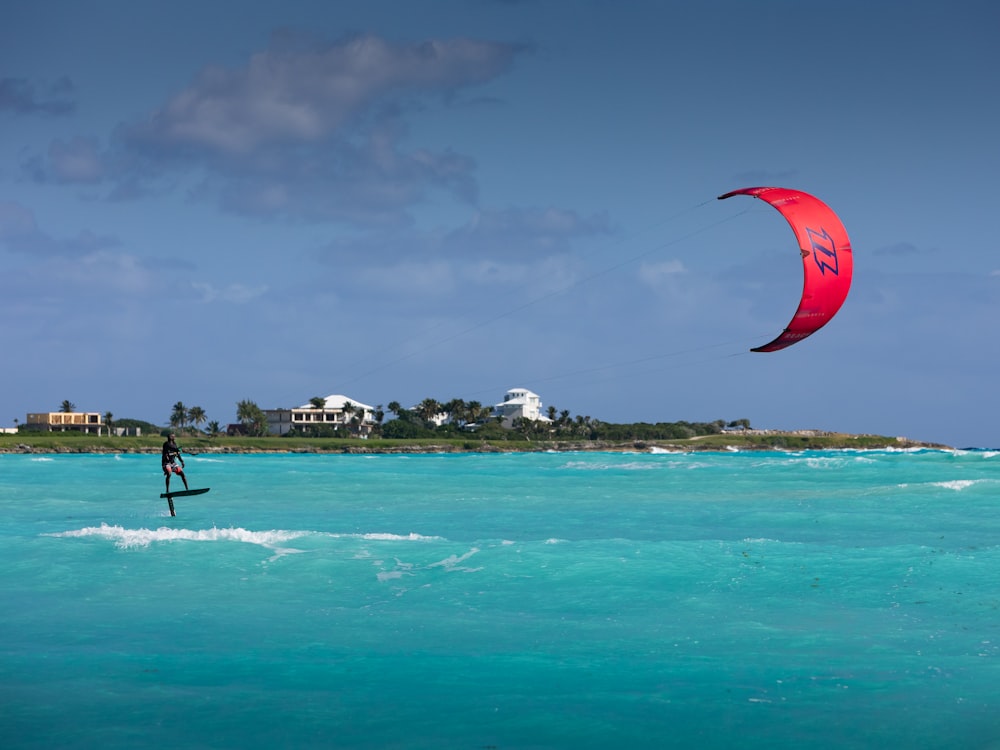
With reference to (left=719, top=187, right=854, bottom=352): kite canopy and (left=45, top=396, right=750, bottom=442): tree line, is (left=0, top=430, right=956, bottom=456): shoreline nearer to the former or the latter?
(left=45, top=396, right=750, bottom=442): tree line

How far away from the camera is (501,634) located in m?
11.7

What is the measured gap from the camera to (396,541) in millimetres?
19781

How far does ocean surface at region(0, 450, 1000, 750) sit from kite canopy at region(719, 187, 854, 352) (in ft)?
15.4

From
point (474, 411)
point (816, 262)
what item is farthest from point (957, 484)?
point (474, 411)

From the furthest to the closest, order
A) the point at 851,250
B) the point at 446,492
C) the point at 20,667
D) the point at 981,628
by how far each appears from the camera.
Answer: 1. the point at 446,492
2. the point at 851,250
3. the point at 981,628
4. the point at 20,667

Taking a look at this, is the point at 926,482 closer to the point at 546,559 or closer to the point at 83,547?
the point at 546,559

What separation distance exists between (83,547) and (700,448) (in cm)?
12102

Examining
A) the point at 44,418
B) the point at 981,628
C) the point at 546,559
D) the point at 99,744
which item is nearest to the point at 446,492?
the point at 546,559

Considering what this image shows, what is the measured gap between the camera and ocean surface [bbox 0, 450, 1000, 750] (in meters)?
8.37

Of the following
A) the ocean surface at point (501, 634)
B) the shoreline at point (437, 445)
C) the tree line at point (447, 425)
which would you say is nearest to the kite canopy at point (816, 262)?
the ocean surface at point (501, 634)

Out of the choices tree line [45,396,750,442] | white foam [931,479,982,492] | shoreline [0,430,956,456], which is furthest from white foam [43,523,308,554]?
tree line [45,396,750,442]

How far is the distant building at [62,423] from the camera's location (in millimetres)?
130125

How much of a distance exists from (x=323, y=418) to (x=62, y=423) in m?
33.3

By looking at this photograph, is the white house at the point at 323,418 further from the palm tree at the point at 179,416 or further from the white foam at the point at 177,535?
the white foam at the point at 177,535
